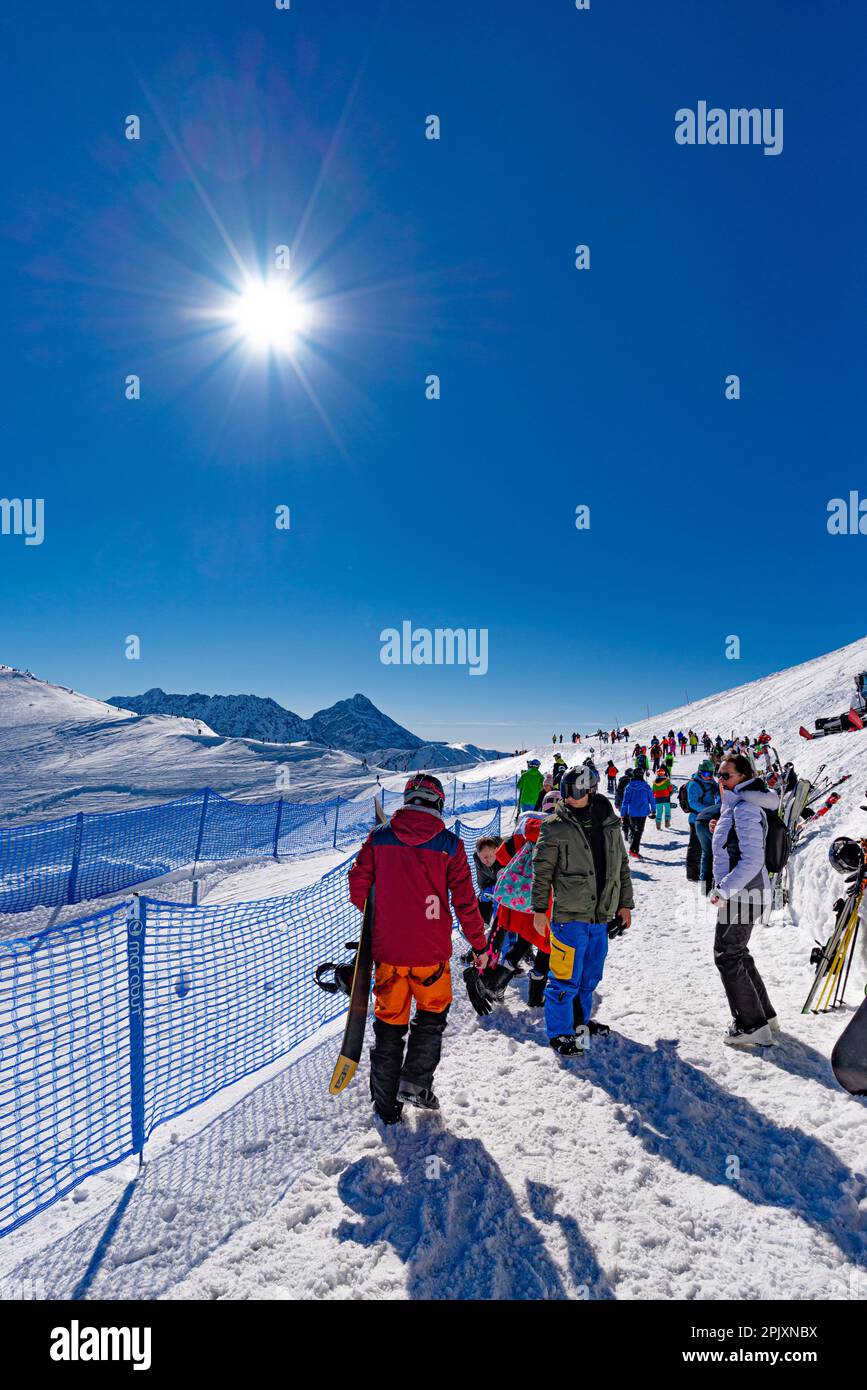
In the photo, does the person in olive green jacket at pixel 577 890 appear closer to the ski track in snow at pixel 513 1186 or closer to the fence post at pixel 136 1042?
the ski track in snow at pixel 513 1186

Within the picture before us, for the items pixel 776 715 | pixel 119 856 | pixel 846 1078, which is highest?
pixel 776 715

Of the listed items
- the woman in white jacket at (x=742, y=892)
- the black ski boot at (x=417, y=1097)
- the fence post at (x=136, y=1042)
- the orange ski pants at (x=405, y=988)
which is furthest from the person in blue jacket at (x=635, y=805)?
the fence post at (x=136, y=1042)

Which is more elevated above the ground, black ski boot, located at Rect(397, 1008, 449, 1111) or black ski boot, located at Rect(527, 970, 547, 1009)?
black ski boot, located at Rect(397, 1008, 449, 1111)

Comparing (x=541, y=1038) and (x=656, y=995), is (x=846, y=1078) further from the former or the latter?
(x=656, y=995)

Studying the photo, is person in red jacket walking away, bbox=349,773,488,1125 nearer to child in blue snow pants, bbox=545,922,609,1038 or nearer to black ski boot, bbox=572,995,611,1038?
child in blue snow pants, bbox=545,922,609,1038

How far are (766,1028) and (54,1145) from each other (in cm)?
513

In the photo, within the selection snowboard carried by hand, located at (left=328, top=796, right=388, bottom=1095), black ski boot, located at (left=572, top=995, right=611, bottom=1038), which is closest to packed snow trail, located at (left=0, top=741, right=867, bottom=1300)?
black ski boot, located at (left=572, top=995, right=611, bottom=1038)

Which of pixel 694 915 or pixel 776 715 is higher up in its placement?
pixel 776 715

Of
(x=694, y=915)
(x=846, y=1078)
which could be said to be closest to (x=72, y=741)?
(x=694, y=915)

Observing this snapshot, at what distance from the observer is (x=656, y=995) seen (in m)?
5.65

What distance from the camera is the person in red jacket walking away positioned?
361 cm

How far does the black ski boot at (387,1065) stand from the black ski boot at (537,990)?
83.1 inches

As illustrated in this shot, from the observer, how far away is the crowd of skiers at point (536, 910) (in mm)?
3643

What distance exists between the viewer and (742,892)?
4.45 meters
